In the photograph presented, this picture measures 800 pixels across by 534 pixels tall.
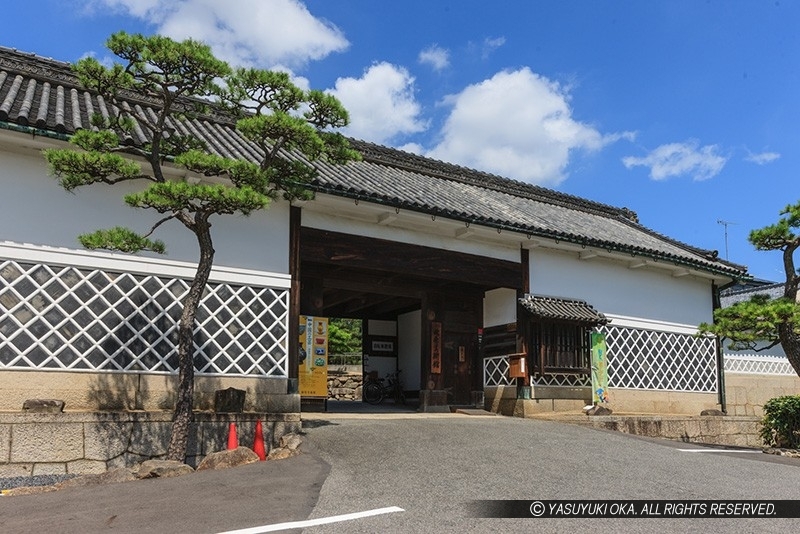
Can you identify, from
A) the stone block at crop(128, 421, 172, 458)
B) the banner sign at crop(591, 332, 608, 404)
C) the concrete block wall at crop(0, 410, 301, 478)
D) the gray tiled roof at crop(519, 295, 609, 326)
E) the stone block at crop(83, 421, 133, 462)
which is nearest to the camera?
the concrete block wall at crop(0, 410, 301, 478)

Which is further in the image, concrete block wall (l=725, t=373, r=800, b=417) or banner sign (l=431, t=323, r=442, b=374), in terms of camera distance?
concrete block wall (l=725, t=373, r=800, b=417)

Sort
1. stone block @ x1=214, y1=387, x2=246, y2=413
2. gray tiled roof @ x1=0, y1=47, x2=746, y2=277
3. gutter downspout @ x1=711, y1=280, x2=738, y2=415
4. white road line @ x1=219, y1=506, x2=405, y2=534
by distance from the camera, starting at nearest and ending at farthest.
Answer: white road line @ x1=219, y1=506, x2=405, y2=534
stone block @ x1=214, y1=387, x2=246, y2=413
gray tiled roof @ x1=0, y1=47, x2=746, y2=277
gutter downspout @ x1=711, y1=280, x2=738, y2=415

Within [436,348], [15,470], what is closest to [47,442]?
[15,470]

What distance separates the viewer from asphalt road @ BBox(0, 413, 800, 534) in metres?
5.12

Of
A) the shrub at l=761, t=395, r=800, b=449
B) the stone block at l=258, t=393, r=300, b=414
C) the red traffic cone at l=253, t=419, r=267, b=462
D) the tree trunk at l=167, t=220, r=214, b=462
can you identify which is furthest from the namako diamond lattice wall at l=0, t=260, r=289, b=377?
the shrub at l=761, t=395, r=800, b=449

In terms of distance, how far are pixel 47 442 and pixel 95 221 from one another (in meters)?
2.92

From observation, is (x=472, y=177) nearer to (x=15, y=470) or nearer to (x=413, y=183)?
(x=413, y=183)

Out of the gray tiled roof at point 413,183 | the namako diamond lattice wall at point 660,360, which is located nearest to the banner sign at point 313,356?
the gray tiled roof at point 413,183

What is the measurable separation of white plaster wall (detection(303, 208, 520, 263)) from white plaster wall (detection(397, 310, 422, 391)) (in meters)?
3.90

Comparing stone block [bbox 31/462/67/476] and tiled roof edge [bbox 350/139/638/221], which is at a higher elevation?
tiled roof edge [bbox 350/139/638/221]

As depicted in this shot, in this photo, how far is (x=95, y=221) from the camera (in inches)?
344

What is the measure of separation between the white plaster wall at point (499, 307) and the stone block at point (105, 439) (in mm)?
7894

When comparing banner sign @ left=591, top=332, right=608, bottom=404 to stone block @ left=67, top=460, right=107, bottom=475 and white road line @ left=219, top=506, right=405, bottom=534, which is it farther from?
stone block @ left=67, top=460, right=107, bottom=475

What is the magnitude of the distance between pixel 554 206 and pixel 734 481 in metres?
11.4
